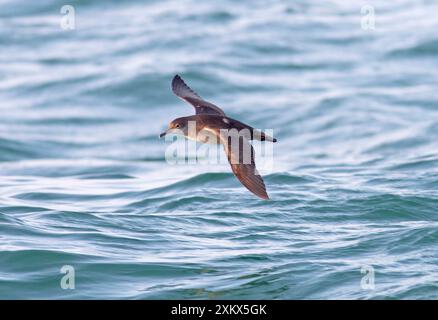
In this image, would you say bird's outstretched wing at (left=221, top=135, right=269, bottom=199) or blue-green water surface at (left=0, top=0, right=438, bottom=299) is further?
blue-green water surface at (left=0, top=0, right=438, bottom=299)

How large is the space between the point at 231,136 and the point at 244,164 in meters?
0.61

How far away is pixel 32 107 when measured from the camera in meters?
22.7

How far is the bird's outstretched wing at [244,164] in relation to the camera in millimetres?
9508

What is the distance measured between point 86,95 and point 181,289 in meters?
13.8

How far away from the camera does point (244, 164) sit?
31.9 feet

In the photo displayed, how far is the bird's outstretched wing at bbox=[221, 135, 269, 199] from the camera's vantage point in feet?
31.2

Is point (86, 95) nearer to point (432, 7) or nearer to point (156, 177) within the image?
point (156, 177)
